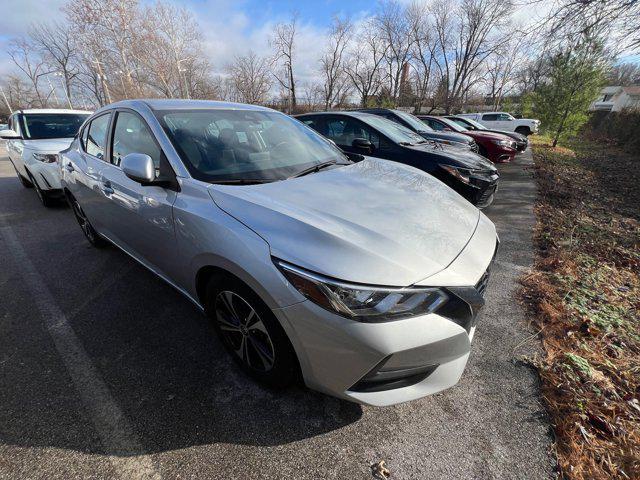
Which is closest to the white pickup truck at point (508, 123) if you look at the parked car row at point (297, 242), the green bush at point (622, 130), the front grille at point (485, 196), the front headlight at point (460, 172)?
the green bush at point (622, 130)

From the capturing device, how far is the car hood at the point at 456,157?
434 centimetres

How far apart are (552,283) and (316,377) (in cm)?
288

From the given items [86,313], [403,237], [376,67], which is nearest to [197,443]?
[403,237]

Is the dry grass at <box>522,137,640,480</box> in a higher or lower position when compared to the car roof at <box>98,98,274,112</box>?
lower

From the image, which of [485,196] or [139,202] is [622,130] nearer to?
[485,196]

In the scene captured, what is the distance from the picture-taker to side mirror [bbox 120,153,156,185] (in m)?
1.90

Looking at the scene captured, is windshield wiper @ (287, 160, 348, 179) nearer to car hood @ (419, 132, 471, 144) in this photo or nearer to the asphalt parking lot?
the asphalt parking lot

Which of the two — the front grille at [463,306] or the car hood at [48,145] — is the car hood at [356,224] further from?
the car hood at [48,145]

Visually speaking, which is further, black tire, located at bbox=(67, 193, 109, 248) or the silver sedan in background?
black tire, located at bbox=(67, 193, 109, 248)

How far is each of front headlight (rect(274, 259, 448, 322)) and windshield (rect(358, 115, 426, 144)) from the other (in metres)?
4.02

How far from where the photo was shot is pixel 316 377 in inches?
60.5

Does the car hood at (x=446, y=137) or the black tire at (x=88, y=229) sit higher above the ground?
the car hood at (x=446, y=137)

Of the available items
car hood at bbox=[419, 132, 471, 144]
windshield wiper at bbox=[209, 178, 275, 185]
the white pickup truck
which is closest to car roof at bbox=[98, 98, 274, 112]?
windshield wiper at bbox=[209, 178, 275, 185]

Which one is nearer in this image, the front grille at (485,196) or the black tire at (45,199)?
the front grille at (485,196)
